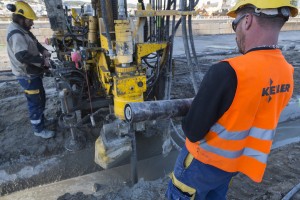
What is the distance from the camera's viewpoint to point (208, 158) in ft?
4.94

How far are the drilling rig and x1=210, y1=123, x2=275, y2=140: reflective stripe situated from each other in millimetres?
606

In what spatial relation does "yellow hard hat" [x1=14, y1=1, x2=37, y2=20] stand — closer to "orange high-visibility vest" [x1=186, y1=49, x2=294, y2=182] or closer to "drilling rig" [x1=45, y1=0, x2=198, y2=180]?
"drilling rig" [x1=45, y1=0, x2=198, y2=180]

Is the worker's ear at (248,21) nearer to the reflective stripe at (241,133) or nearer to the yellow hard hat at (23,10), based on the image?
the reflective stripe at (241,133)

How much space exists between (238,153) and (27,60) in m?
3.31

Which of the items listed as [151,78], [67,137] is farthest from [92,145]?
[151,78]

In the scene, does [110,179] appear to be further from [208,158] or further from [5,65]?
[5,65]

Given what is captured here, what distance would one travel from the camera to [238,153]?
4.86ft

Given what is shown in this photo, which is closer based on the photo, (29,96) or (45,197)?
(45,197)

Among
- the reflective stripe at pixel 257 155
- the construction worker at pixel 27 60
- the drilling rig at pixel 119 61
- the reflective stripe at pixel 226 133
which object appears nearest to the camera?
the reflective stripe at pixel 226 133

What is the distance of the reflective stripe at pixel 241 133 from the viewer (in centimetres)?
137

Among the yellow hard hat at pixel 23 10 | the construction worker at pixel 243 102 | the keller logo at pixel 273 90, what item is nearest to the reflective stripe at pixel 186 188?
the construction worker at pixel 243 102

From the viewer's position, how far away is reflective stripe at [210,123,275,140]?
137cm

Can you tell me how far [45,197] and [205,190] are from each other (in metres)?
2.40

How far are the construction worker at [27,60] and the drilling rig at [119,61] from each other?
0.39 metres
